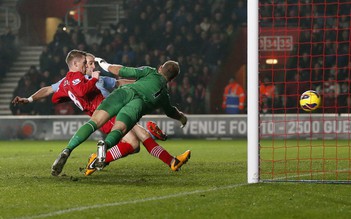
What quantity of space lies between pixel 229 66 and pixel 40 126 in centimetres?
565

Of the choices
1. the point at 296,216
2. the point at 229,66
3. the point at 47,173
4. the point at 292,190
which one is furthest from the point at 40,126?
the point at 296,216

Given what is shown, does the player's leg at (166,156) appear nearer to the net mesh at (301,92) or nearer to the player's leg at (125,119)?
the player's leg at (125,119)

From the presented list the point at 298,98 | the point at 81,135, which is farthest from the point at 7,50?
the point at 81,135

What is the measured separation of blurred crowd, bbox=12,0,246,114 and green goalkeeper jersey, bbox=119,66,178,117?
13164 mm

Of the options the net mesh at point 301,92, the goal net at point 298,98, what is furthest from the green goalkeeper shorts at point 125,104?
the net mesh at point 301,92

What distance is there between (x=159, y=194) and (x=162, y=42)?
16636mm

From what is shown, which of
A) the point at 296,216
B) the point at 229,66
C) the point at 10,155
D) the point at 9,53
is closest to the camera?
the point at 296,216

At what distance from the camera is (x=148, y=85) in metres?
9.62

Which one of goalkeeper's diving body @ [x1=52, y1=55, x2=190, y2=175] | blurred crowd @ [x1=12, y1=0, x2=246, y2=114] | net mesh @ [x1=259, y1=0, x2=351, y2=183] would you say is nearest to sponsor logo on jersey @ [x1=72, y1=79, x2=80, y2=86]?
goalkeeper's diving body @ [x1=52, y1=55, x2=190, y2=175]

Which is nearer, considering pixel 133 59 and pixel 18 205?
pixel 18 205

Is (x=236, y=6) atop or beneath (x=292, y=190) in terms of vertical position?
atop

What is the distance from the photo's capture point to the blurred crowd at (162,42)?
23.4 meters

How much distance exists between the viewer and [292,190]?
26.7ft

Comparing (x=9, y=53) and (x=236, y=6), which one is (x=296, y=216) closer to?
(x=236, y=6)
